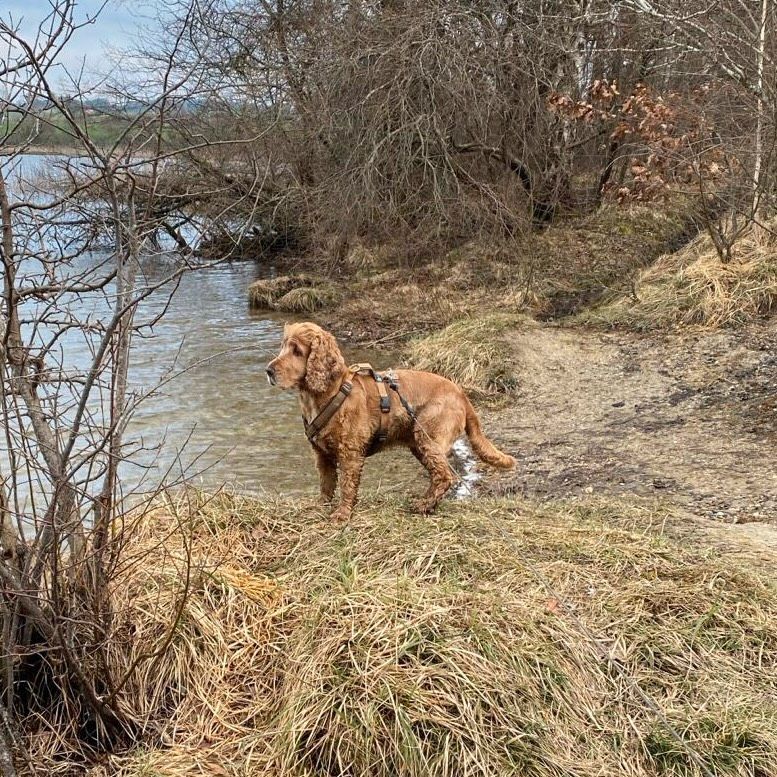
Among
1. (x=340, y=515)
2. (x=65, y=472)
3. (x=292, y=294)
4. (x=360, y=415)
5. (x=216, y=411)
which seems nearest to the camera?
(x=65, y=472)

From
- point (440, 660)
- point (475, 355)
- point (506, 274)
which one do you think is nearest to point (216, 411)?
point (475, 355)

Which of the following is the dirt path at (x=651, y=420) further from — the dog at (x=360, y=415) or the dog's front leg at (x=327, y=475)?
the dog's front leg at (x=327, y=475)

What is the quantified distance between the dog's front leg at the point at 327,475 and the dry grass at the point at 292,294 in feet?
34.1

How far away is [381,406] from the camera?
5391 mm

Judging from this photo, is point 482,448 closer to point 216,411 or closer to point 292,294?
point 216,411

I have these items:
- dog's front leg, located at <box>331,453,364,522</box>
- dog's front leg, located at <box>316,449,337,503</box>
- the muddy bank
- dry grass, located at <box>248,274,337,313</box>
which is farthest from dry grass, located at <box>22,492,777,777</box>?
dry grass, located at <box>248,274,337,313</box>

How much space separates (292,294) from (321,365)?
1117 centimetres

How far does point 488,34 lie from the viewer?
13852 millimetres

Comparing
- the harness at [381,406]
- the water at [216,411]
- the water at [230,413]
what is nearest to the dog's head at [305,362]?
the harness at [381,406]

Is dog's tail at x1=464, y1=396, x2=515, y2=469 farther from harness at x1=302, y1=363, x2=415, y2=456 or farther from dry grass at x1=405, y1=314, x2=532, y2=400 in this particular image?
dry grass at x1=405, y1=314, x2=532, y2=400

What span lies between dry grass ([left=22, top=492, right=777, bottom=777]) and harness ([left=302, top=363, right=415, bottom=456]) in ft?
3.45

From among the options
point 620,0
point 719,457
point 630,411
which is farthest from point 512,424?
point 620,0

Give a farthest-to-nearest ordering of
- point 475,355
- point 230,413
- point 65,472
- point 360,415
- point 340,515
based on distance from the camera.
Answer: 1. point 475,355
2. point 230,413
3. point 360,415
4. point 340,515
5. point 65,472

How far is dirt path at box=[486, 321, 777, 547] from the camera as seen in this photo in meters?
6.00
